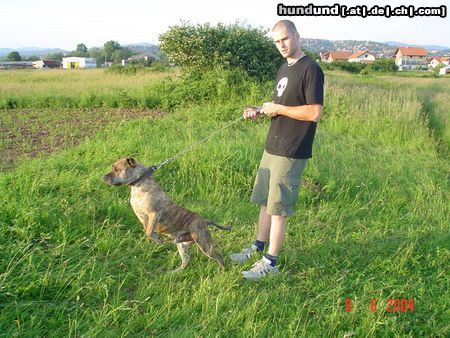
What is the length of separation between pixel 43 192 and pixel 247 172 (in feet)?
9.07

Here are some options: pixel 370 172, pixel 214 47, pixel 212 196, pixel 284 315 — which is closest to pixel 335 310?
pixel 284 315

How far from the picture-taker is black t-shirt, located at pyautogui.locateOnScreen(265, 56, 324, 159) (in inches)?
125

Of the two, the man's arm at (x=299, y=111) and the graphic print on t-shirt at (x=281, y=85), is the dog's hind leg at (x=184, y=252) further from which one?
the graphic print on t-shirt at (x=281, y=85)

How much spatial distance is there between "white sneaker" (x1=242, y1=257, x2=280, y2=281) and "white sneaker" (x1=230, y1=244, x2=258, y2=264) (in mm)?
208

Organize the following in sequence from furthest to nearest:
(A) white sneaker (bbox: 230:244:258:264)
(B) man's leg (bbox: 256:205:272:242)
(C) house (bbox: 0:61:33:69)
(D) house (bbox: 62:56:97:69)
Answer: (D) house (bbox: 62:56:97:69) < (C) house (bbox: 0:61:33:69) < (B) man's leg (bbox: 256:205:272:242) < (A) white sneaker (bbox: 230:244:258:264)

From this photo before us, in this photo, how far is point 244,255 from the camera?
3.87 metres

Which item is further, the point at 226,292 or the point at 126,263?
the point at 126,263

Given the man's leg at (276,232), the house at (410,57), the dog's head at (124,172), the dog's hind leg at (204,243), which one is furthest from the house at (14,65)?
the house at (410,57)

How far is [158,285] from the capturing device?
10.6ft

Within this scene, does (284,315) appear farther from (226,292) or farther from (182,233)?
(182,233)
